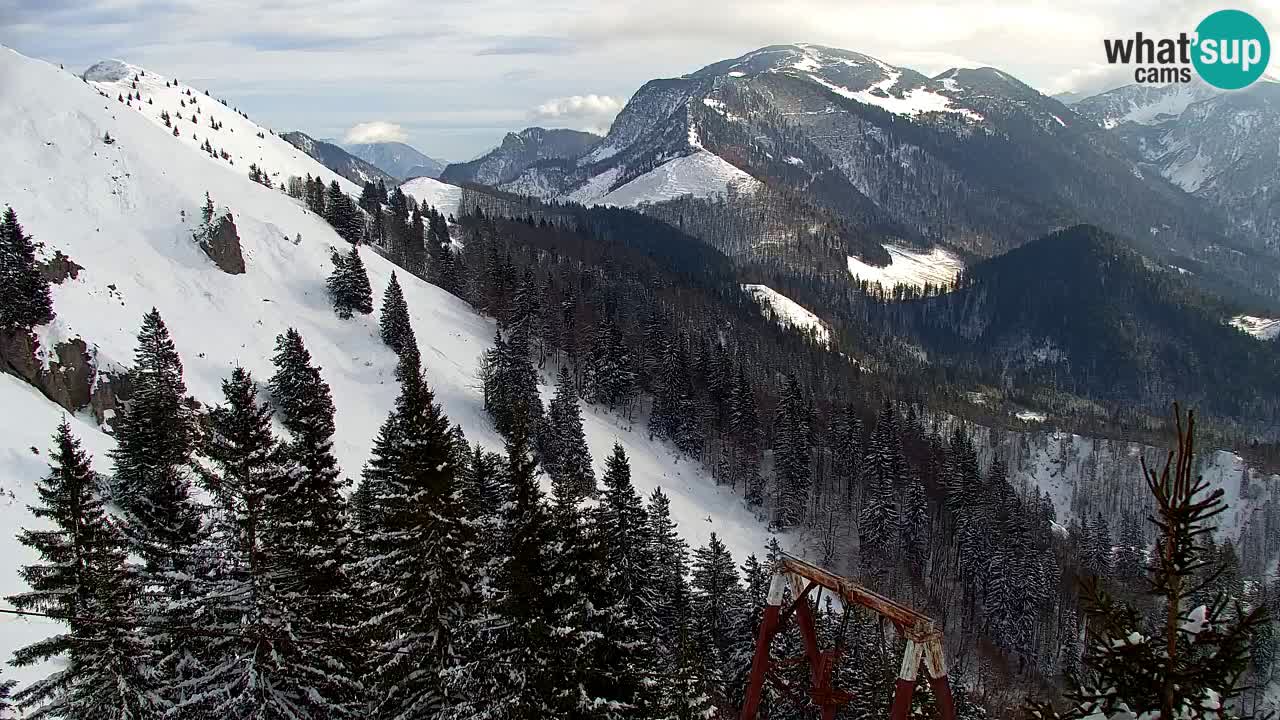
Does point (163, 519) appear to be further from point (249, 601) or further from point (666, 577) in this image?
point (666, 577)

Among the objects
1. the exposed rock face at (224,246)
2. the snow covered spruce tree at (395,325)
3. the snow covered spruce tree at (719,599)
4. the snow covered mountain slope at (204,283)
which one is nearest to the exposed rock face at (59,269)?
the snow covered mountain slope at (204,283)

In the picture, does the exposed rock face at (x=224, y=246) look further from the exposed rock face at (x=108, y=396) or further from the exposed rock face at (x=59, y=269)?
the exposed rock face at (x=108, y=396)

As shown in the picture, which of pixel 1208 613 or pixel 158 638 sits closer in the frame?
pixel 1208 613

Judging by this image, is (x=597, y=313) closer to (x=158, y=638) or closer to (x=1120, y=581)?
(x=1120, y=581)

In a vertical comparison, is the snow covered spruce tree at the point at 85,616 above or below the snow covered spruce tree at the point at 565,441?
above

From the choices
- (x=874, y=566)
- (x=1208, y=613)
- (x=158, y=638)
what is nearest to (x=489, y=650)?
(x=158, y=638)

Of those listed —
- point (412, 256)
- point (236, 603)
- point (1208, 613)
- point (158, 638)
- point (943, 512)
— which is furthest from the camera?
point (412, 256)

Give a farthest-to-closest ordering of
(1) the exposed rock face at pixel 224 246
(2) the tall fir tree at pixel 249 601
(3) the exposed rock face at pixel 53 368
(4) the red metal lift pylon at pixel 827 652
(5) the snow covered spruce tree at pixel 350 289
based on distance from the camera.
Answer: (5) the snow covered spruce tree at pixel 350 289, (1) the exposed rock face at pixel 224 246, (3) the exposed rock face at pixel 53 368, (2) the tall fir tree at pixel 249 601, (4) the red metal lift pylon at pixel 827 652

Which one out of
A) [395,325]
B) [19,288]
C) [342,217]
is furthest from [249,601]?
[342,217]
